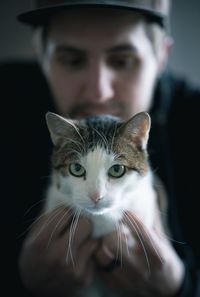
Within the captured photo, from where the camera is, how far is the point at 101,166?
72cm

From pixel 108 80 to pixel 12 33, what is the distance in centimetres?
100

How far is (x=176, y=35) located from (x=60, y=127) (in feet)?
3.45

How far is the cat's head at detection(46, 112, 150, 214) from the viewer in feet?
2.36

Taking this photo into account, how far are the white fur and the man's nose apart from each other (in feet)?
0.57

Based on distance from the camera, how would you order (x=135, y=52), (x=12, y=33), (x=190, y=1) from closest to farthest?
(x=135, y=52), (x=190, y=1), (x=12, y=33)

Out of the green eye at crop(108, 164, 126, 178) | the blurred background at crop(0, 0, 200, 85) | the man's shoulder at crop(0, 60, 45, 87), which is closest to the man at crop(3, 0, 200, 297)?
the green eye at crop(108, 164, 126, 178)

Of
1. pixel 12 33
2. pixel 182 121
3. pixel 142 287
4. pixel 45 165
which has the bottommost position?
pixel 142 287

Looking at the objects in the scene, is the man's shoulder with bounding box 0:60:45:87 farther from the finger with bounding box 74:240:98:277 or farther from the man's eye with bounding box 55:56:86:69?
the finger with bounding box 74:240:98:277

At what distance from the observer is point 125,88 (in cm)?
96

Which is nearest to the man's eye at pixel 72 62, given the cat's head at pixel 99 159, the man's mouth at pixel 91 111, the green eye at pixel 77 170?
the man's mouth at pixel 91 111

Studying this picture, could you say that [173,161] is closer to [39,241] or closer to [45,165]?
[45,165]

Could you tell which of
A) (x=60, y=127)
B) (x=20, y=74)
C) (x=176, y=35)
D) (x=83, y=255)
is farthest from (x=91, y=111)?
(x=176, y=35)

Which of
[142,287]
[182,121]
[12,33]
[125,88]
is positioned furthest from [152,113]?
[12,33]

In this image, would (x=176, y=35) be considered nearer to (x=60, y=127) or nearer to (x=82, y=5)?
(x=82, y=5)
